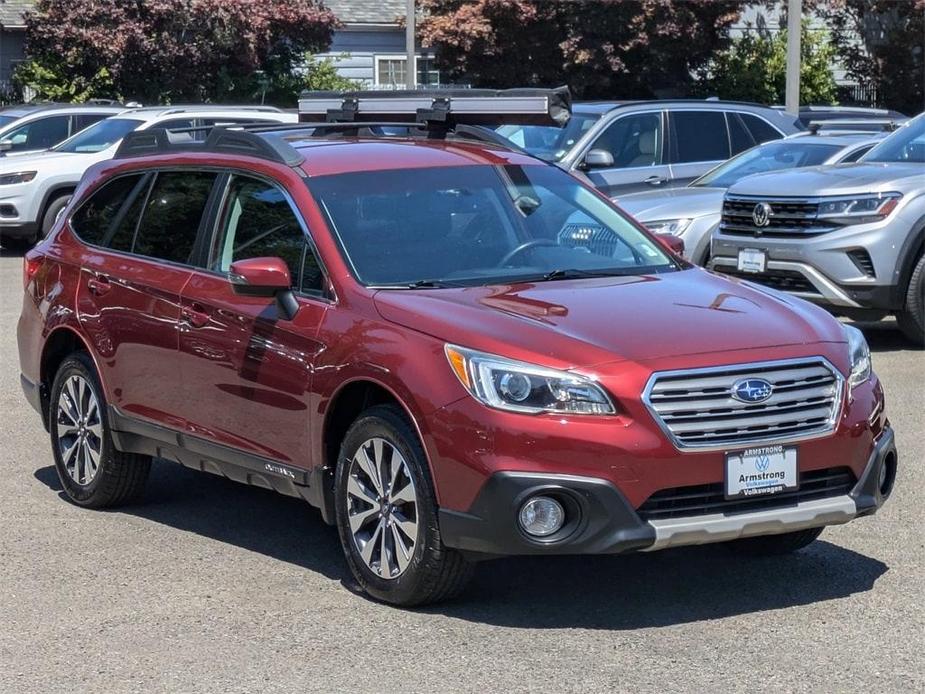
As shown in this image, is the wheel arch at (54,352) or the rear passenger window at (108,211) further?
the wheel arch at (54,352)

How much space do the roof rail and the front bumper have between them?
1997 mm

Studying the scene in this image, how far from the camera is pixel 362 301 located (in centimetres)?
610

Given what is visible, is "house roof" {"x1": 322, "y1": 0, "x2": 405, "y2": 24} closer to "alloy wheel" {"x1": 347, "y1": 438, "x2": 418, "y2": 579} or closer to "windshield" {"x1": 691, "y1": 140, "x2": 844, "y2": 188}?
"windshield" {"x1": 691, "y1": 140, "x2": 844, "y2": 188}

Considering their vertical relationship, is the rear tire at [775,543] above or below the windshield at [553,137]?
below

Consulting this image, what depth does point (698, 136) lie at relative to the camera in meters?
16.4

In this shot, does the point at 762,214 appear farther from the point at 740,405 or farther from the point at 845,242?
the point at 740,405

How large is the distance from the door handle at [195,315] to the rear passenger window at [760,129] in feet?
35.8

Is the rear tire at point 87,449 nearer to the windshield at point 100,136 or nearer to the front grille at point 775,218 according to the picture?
the front grille at point 775,218

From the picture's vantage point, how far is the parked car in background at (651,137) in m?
15.5

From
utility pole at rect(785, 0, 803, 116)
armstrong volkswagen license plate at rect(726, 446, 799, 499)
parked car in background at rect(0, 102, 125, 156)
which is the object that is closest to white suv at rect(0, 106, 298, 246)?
parked car in background at rect(0, 102, 125, 156)

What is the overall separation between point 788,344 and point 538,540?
1188 mm

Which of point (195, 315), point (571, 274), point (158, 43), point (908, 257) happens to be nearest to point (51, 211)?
point (908, 257)

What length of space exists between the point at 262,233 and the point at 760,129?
10876 mm

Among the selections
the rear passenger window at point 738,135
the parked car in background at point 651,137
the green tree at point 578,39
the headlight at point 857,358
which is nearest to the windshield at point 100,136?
the parked car in background at point 651,137
